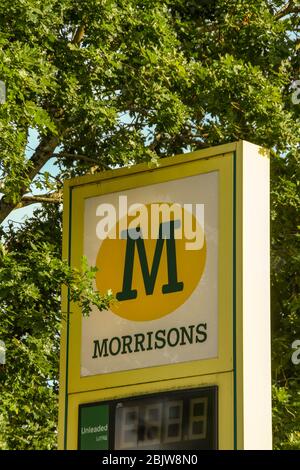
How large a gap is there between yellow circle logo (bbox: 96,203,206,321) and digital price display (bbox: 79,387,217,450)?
89 centimetres

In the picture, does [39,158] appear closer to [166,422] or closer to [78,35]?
[78,35]

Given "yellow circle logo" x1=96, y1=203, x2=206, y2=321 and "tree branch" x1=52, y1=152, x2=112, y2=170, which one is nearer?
"yellow circle logo" x1=96, y1=203, x2=206, y2=321

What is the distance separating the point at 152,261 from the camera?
16344 mm

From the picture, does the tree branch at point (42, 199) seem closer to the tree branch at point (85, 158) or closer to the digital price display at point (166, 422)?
the tree branch at point (85, 158)

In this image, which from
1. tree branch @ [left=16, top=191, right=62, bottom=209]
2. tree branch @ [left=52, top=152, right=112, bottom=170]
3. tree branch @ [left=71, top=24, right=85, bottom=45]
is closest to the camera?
tree branch @ [left=71, top=24, right=85, bottom=45]

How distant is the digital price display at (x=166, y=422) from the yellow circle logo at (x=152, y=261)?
894 millimetres

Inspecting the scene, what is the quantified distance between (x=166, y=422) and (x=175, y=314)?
1.11 meters

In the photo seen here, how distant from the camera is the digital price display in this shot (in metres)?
15.5

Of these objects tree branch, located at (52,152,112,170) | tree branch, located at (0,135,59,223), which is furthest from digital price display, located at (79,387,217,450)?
tree branch, located at (0,135,59,223)

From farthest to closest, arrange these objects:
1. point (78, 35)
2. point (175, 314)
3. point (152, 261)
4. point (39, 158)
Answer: point (39, 158) → point (78, 35) → point (152, 261) → point (175, 314)

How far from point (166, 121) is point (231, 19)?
2829 mm

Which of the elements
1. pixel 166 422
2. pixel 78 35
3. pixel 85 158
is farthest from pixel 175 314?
pixel 78 35

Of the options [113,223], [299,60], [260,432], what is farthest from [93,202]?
[299,60]

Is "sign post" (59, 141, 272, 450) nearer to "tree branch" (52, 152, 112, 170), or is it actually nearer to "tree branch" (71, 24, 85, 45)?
"tree branch" (52, 152, 112, 170)
